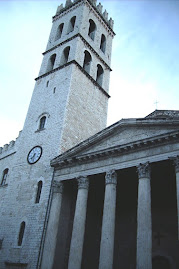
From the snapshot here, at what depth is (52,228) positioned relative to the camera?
16234 mm

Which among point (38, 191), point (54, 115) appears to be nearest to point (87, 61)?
point (54, 115)

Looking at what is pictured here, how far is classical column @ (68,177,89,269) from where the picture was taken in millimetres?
14344

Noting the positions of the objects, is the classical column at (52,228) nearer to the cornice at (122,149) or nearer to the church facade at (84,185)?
the church facade at (84,185)

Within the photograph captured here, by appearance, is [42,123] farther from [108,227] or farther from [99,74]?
[108,227]

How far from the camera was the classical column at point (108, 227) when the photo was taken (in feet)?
43.3

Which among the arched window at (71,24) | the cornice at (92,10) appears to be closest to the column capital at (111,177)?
the arched window at (71,24)

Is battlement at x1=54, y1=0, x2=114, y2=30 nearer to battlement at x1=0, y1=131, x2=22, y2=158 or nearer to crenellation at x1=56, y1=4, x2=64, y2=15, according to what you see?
crenellation at x1=56, y1=4, x2=64, y2=15

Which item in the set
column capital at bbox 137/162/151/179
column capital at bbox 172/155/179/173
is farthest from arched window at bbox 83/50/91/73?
column capital at bbox 172/155/179/173

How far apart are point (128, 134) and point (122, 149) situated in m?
1.22

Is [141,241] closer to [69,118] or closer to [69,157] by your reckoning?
[69,157]

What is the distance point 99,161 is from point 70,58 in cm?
1205

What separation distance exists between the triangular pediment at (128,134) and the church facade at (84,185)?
0.05m

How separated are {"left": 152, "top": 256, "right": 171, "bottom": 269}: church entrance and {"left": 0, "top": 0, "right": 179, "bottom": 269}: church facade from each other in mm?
54

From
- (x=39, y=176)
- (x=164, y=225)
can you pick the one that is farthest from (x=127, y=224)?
(x=39, y=176)
